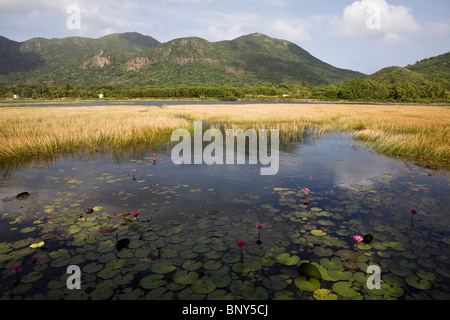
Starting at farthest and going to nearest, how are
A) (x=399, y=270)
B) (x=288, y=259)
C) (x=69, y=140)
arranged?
(x=69, y=140), (x=288, y=259), (x=399, y=270)

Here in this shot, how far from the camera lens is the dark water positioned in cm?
361

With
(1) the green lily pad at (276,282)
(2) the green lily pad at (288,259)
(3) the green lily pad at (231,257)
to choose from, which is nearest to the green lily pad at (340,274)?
(2) the green lily pad at (288,259)

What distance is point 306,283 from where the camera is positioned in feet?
12.0

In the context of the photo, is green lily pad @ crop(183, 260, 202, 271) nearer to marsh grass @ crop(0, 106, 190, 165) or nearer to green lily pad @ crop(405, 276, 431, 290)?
green lily pad @ crop(405, 276, 431, 290)

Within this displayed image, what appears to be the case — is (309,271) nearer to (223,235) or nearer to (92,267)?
(223,235)

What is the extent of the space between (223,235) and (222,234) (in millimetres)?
49

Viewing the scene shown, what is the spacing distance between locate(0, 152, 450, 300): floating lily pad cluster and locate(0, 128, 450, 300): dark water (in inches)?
0.9

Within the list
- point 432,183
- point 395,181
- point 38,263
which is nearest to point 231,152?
point 395,181

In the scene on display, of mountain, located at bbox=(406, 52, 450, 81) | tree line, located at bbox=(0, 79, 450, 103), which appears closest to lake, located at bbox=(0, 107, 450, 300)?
tree line, located at bbox=(0, 79, 450, 103)

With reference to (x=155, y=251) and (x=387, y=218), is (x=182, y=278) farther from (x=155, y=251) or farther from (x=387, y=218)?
(x=387, y=218)

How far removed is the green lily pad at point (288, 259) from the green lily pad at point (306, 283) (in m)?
0.39

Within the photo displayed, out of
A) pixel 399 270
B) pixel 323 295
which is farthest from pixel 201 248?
pixel 399 270

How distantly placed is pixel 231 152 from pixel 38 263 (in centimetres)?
1056

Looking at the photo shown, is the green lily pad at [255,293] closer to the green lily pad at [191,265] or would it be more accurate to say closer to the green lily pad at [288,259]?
the green lily pad at [288,259]
